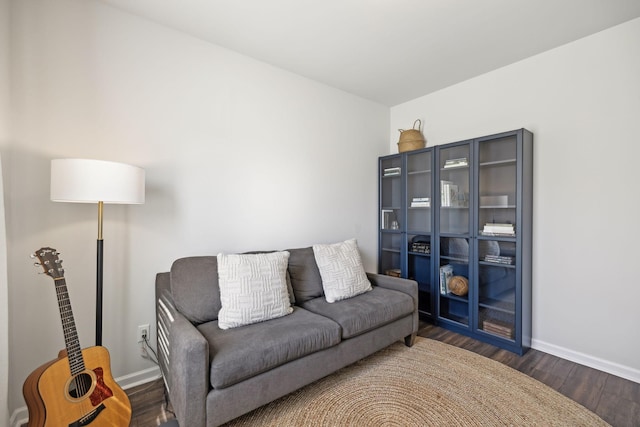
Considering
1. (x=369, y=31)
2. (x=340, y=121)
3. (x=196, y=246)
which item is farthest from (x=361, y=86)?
(x=196, y=246)

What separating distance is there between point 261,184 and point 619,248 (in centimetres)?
288

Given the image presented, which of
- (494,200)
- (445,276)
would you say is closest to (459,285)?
(445,276)

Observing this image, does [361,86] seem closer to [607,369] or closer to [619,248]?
[619,248]

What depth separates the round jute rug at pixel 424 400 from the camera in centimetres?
161

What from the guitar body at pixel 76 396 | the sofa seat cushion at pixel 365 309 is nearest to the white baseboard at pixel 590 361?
the sofa seat cushion at pixel 365 309

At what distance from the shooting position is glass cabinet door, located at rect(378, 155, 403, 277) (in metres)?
3.41

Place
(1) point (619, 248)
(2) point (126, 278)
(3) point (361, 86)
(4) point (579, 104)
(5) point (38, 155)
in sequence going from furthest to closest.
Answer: (3) point (361, 86) < (4) point (579, 104) < (1) point (619, 248) < (2) point (126, 278) < (5) point (38, 155)

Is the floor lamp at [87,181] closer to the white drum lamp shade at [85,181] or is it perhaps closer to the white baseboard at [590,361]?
the white drum lamp shade at [85,181]

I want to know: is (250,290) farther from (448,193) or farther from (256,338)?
(448,193)

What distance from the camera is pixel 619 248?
2123mm

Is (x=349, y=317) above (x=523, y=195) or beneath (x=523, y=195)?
beneath

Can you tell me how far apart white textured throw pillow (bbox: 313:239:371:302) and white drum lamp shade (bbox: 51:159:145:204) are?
5.01 feet

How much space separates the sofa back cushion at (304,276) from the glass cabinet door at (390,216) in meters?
1.33

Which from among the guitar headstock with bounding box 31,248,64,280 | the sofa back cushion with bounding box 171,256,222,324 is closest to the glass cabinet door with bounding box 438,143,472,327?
the sofa back cushion with bounding box 171,256,222,324
